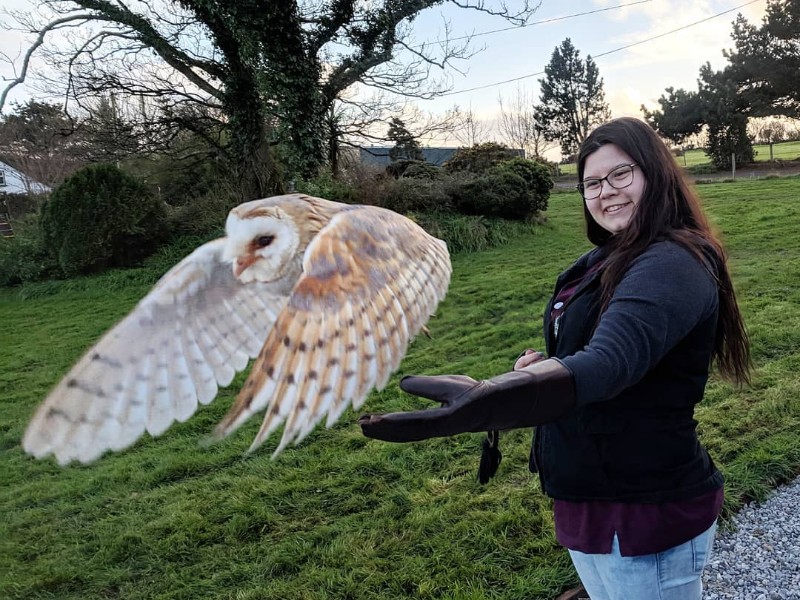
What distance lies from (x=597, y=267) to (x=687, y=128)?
28575 mm

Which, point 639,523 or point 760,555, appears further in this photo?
point 760,555

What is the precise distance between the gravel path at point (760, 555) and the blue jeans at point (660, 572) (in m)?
1.71

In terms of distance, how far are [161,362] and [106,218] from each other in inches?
155

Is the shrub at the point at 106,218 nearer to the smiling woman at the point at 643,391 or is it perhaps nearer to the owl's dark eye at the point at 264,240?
the owl's dark eye at the point at 264,240

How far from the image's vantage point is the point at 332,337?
0.97 metres

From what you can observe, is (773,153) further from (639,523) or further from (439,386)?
(439,386)

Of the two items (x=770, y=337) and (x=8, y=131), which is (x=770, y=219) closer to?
(x=770, y=337)

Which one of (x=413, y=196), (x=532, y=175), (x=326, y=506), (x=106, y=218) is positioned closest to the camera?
(x=326, y=506)

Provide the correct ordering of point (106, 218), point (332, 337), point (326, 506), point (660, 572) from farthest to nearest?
point (106, 218), point (326, 506), point (660, 572), point (332, 337)

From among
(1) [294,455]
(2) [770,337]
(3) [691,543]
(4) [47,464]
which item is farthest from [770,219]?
(4) [47,464]

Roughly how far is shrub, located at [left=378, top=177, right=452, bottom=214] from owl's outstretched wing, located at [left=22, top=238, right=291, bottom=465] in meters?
2.41

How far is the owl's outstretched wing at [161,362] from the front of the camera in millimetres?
1031

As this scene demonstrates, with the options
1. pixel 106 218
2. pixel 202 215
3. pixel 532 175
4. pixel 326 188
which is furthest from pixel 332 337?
pixel 532 175

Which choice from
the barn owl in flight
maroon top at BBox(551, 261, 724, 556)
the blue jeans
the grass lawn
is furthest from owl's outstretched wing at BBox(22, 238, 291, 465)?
the grass lawn
